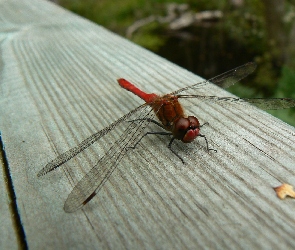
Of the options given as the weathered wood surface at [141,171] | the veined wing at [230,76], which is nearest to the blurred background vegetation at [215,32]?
the veined wing at [230,76]

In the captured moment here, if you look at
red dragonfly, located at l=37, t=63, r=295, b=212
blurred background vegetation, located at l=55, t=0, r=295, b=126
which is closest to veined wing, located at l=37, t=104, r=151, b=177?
red dragonfly, located at l=37, t=63, r=295, b=212

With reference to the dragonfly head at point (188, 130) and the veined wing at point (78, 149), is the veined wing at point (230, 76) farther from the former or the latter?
the veined wing at point (78, 149)

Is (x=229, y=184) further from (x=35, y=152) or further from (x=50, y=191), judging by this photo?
(x=35, y=152)

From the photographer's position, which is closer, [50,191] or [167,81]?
[50,191]

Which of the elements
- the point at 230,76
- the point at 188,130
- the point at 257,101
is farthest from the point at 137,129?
the point at 230,76

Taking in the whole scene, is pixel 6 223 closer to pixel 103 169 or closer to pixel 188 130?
pixel 103 169

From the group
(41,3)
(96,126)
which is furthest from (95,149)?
(41,3)
